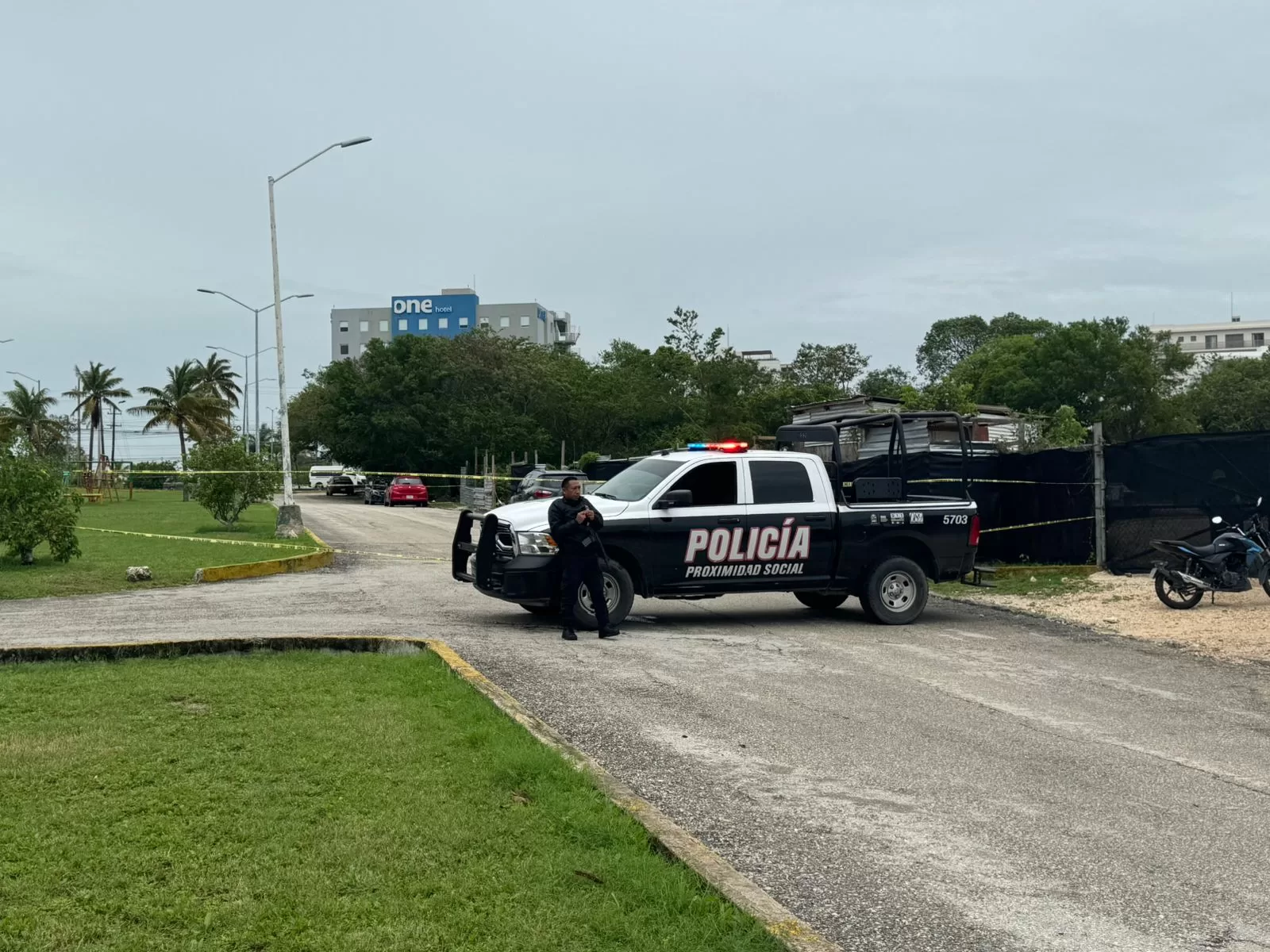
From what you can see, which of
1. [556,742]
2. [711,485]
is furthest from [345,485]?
[556,742]

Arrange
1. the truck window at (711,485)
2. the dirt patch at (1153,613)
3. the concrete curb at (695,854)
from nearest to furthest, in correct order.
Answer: the concrete curb at (695,854), the dirt patch at (1153,613), the truck window at (711,485)

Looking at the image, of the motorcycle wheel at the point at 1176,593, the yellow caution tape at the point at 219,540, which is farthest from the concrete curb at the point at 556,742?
the yellow caution tape at the point at 219,540

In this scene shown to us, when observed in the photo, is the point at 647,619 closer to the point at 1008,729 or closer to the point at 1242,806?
the point at 1008,729

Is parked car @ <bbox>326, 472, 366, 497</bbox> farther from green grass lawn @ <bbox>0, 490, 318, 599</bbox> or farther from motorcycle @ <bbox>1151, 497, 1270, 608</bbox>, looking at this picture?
motorcycle @ <bbox>1151, 497, 1270, 608</bbox>

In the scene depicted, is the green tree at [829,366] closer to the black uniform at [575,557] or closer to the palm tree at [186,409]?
the palm tree at [186,409]

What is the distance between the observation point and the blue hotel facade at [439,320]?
131750mm

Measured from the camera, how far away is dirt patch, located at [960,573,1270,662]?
1190 cm

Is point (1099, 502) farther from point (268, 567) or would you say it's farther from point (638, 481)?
point (268, 567)

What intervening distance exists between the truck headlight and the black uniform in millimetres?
373

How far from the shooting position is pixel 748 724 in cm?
798

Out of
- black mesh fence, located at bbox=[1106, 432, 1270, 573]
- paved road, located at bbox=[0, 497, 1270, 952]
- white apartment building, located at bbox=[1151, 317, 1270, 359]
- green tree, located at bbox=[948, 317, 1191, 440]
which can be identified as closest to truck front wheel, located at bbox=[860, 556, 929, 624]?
paved road, located at bbox=[0, 497, 1270, 952]

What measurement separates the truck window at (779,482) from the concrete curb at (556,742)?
4.22 metres

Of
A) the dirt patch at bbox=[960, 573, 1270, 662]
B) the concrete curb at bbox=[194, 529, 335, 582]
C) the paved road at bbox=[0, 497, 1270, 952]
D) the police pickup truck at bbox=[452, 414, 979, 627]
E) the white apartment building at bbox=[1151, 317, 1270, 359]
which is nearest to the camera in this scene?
the paved road at bbox=[0, 497, 1270, 952]

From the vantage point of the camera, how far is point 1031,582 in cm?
1700
